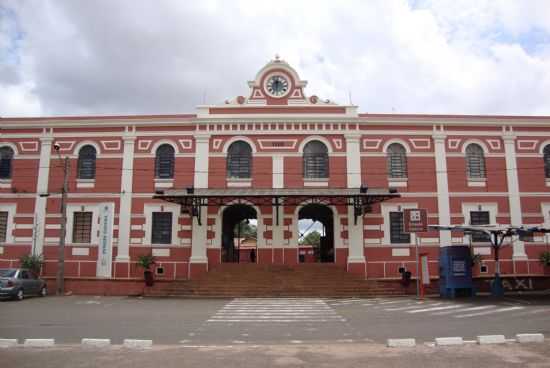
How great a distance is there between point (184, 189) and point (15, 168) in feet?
32.2

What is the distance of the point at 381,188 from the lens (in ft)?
77.6

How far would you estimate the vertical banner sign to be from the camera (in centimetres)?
2395

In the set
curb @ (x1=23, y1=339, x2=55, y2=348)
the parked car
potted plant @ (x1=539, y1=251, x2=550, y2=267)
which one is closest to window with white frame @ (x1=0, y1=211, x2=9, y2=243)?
the parked car

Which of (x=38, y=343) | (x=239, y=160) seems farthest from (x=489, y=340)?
(x=239, y=160)

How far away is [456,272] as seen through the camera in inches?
800

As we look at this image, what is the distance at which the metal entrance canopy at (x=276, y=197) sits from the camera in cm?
2223

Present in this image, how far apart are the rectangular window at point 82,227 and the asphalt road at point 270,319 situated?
5.35 m

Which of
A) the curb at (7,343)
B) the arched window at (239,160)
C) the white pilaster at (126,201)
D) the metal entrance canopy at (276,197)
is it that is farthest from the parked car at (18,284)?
the curb at (7,343)

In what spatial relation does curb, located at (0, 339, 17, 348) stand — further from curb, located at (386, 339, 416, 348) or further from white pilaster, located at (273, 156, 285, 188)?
white pilaster, located at (273, 156, 285, 188)

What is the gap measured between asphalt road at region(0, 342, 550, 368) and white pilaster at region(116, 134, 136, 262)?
50.3 feet

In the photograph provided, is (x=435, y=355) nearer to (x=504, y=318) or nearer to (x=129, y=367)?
(x=129, y=367)

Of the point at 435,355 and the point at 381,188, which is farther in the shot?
the point at 381,188

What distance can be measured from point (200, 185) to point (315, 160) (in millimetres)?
6302

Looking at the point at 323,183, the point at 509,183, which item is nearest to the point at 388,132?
the point at 323,183
